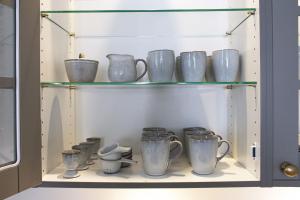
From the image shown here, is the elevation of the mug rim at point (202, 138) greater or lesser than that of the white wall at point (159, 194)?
greater

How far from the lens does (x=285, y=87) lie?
59 centimetres

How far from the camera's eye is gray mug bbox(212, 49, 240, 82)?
0.67m

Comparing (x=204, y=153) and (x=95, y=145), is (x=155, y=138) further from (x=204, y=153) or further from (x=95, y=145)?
(x=95, y=145)

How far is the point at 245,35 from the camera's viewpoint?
697mm

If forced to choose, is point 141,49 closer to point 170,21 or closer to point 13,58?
point 170,21

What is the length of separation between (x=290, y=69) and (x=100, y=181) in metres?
0.57

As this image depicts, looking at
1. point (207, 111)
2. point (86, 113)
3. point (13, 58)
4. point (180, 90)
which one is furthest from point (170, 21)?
point (13, 58)

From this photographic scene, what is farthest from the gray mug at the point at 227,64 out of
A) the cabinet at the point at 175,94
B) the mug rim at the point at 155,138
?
the mug rim at the point at 155,138

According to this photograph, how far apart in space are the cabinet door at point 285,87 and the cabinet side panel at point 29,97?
0.58 meters

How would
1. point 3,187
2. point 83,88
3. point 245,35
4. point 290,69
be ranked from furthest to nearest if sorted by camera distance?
point 83,88
point 245,35
point 290,69
point 3,187

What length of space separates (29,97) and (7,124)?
2.8 inches

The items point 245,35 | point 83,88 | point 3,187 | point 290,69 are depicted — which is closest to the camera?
point 3,187

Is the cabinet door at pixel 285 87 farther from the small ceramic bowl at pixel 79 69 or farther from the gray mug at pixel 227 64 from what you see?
the small ceramic bowl at pixel 79 69

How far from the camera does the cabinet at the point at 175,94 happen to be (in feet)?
1.93
